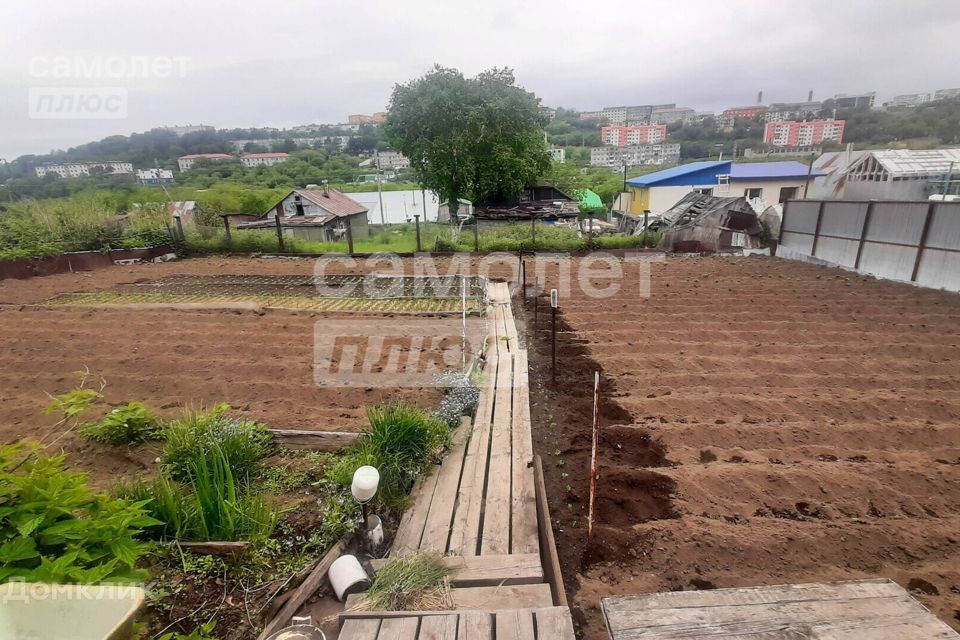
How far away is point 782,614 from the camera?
1.64 metres

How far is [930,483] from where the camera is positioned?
11.2 ft

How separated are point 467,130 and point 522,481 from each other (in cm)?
1932

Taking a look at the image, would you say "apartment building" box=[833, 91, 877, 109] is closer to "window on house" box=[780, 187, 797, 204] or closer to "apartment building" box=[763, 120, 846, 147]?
"apartment building" box=[763, 120, 846, 147]

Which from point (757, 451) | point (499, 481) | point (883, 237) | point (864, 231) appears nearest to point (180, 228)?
point (499, 481)

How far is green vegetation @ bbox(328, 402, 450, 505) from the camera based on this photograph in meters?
3.10

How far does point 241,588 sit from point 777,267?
13371mm

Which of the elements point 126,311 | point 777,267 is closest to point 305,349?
point 126,311

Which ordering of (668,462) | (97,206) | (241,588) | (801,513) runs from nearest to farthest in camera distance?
(241,588)
(801,513)
(668,462)
(97,206)

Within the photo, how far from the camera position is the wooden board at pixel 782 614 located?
1.56 metres

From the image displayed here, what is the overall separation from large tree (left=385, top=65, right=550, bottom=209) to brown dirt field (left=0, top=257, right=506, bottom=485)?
14.6 metres

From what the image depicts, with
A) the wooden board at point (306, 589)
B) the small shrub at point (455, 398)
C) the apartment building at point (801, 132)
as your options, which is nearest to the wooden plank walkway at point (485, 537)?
the small shrub at point (455, 398)

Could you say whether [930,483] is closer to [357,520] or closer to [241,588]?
[357,520]

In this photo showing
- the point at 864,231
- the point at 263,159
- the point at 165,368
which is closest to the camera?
the point at 165,368

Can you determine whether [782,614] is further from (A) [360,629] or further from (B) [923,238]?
(B) [923,238]
